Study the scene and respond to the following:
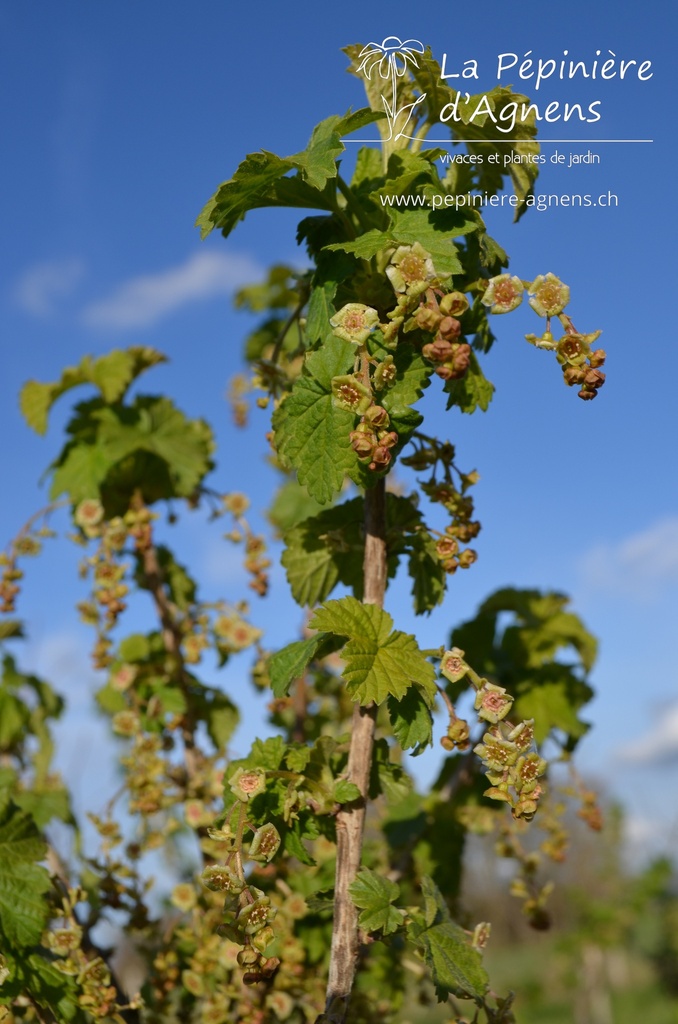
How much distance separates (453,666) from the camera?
1.66 m

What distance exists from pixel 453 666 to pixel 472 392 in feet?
1.74

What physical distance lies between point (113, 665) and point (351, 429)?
5.30 feet

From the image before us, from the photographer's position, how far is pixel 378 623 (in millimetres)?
1691

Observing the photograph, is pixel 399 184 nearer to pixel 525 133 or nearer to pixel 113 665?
pixel 525 133

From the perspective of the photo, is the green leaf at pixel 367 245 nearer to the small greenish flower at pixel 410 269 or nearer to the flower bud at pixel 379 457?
the small greenish flower at pixel 410 269

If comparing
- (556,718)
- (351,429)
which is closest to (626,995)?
(556,718)

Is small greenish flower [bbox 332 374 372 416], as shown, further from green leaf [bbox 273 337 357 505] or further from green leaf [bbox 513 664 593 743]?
green leaf [bbox 513 664 593 743]

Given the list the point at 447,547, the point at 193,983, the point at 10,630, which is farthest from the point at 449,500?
the point at 10,630

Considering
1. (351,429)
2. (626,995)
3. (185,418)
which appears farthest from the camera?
(626,995)

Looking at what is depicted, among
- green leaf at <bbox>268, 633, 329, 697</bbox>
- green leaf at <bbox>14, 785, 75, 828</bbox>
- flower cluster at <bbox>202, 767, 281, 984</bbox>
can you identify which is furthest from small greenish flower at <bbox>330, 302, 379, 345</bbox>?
green leaf at <bbox>14, 785, 75, 828</bbox>

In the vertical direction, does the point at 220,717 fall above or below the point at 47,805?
above

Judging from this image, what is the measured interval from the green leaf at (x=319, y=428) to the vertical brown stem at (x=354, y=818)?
0.56ft

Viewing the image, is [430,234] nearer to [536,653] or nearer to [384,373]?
[384,373]

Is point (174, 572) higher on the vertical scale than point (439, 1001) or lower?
higher
